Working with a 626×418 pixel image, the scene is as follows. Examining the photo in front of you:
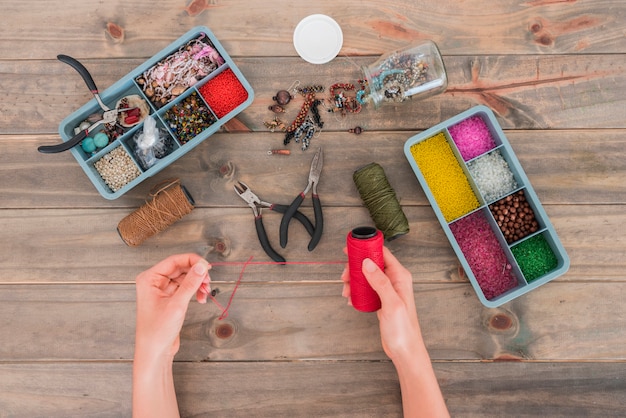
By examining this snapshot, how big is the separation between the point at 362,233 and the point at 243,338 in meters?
0.64

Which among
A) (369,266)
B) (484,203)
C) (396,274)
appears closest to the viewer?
(369,266)

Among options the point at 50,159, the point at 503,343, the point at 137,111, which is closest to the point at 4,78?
the point at 50,159

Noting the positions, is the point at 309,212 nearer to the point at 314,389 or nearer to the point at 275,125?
the point at 275,125

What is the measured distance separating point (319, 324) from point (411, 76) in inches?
35.6

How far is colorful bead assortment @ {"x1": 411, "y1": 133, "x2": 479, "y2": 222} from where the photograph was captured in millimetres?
1569

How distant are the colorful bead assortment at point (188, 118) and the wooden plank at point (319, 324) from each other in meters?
0.51

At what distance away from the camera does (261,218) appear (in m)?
1.63

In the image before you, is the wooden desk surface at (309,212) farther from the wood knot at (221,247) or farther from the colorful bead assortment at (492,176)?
the colorful bead assortment at (492,176)

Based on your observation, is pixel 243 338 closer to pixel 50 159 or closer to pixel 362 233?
pixel 362 233

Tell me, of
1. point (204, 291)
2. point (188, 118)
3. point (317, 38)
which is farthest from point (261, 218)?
point (317, 38)

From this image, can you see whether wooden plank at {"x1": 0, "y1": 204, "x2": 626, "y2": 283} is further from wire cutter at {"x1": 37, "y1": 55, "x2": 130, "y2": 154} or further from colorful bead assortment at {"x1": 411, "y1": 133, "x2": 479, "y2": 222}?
wire cutter at {"x1": 37, "y1": 55, "x2": 130, "y2": 154}

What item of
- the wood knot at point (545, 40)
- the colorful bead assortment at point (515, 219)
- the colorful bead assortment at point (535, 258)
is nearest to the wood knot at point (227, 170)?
the colorful bead assortment at point (515, 219)

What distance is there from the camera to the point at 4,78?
1.68 m

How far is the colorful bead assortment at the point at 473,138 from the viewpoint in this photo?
1.57 m
